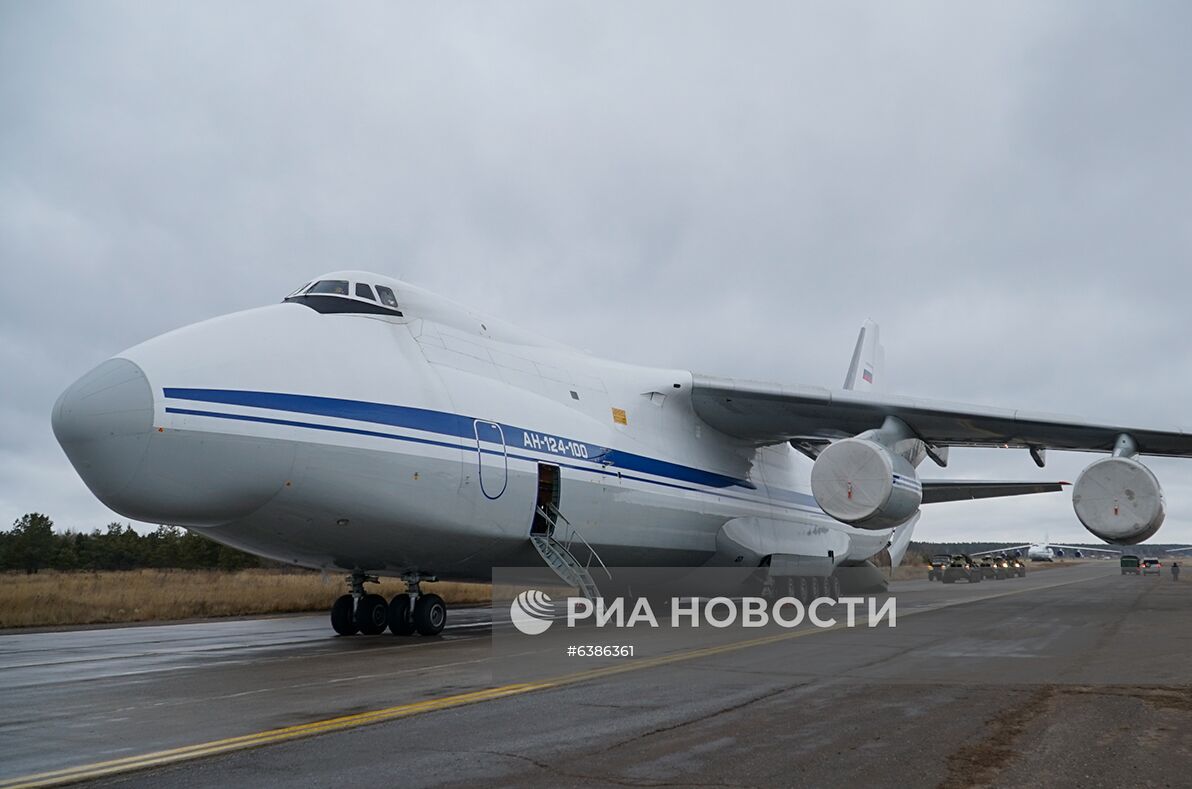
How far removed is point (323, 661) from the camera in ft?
32.9

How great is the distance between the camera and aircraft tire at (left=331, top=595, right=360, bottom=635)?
45.1 ft

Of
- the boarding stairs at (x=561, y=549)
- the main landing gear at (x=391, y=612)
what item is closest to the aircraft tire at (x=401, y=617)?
the main landing gear at (x=391, y=612)

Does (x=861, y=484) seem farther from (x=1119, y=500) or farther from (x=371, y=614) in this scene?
(x=371, y=614)

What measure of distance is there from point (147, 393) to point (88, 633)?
792 centimetres

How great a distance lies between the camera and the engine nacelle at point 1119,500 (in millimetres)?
15156

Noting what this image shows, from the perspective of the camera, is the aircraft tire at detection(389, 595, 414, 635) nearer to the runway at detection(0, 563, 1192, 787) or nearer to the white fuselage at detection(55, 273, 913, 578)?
the white fuselage at detection(55, 273, 913, 578)

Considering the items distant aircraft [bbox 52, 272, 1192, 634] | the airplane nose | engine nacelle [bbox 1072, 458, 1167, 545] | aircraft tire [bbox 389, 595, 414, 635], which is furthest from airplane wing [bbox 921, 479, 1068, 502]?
the airplane nose

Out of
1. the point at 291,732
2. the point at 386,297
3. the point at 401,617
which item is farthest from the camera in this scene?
the point at 401,617

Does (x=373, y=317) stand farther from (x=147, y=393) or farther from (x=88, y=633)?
(x=88, y=633)

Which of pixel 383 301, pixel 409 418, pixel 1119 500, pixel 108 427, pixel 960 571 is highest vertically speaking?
pixel 383 301

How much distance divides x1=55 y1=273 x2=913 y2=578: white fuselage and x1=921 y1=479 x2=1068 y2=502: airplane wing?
8632 mm

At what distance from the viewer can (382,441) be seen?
1145cm

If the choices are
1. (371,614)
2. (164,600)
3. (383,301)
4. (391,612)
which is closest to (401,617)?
(391,612)

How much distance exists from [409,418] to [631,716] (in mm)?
6348
